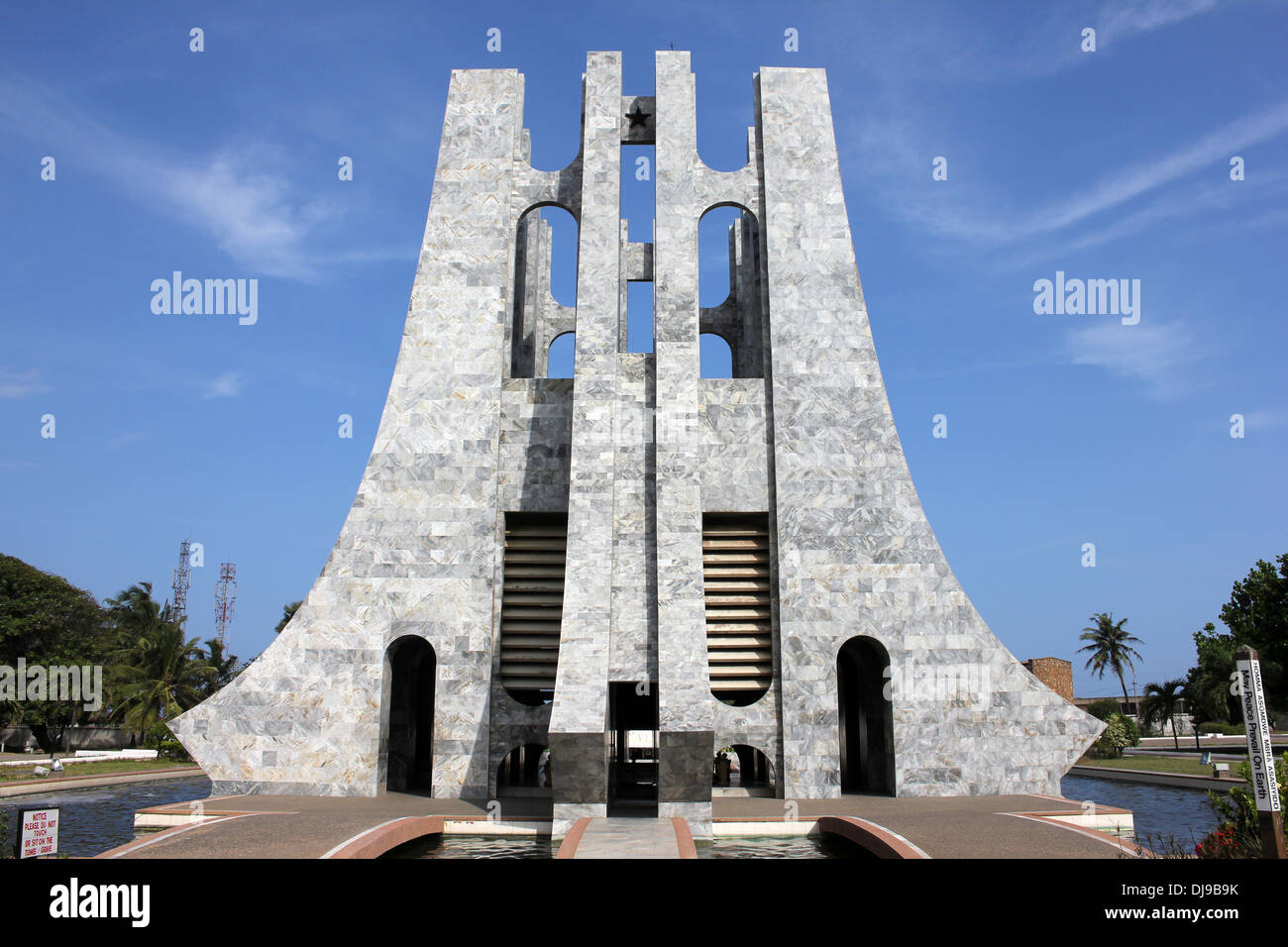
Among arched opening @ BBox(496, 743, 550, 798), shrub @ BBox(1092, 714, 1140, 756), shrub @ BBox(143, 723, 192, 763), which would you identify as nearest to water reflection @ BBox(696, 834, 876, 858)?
arched opening @ BBox(496, 743, 550, 798)

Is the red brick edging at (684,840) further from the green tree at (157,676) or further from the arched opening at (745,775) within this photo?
the green tree at (157,676)

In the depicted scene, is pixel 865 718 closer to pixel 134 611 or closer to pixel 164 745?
pixel 164 745


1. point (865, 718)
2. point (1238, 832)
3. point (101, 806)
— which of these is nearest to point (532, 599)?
point (865, 718)

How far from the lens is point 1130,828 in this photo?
1253 centimetres

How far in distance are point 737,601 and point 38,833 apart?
11.7 metres

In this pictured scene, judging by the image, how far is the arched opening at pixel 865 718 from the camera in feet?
55.3

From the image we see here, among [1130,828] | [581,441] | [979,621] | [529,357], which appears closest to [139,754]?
[529,357]

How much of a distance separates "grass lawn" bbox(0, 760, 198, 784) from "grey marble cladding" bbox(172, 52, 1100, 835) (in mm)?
12001

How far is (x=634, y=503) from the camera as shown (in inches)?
653

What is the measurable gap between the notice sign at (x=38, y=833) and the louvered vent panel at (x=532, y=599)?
932cm

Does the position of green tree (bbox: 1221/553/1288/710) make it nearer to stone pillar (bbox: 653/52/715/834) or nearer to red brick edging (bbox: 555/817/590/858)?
stone pillar (bbox: 653/52/715/834)

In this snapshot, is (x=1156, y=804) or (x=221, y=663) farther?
(x=221, y=663)

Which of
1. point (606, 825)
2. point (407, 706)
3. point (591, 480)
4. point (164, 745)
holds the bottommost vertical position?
point (164, 745)
